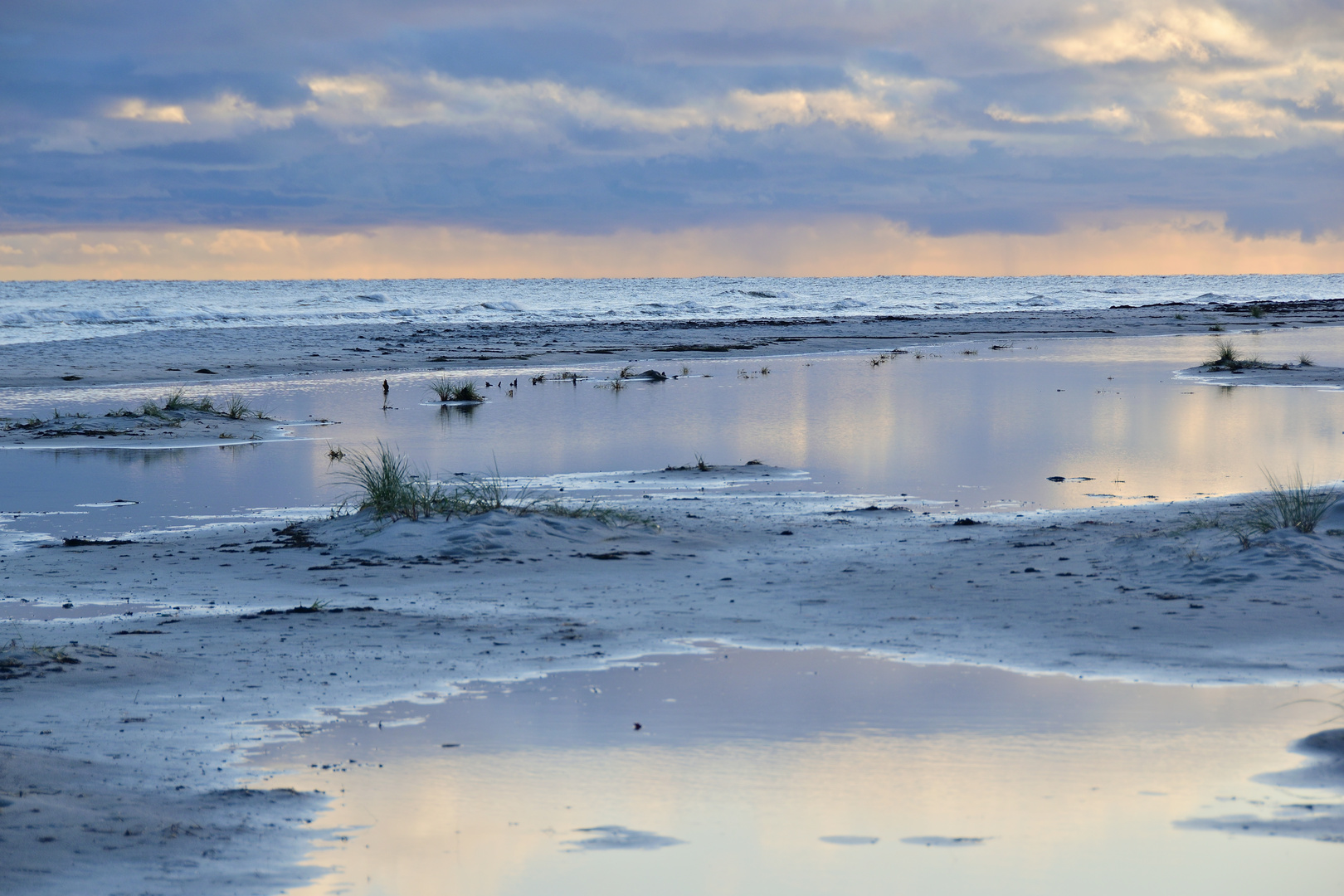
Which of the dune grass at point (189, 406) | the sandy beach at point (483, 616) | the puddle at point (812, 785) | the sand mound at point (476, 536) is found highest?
the dune grass at point (189, 406)

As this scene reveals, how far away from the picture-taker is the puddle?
5301mm

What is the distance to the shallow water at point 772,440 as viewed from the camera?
623 inches

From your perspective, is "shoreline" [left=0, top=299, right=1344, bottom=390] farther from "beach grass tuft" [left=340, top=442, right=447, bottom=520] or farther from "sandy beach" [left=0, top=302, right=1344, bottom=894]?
"sandy beach" [left=0, top=302, right=1344, bottom=894]

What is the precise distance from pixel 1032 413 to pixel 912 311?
5692cm

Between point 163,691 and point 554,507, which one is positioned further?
point 554,507

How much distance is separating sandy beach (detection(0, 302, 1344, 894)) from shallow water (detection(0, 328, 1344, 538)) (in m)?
1.65

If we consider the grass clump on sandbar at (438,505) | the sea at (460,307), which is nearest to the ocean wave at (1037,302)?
the sea at (460,307)

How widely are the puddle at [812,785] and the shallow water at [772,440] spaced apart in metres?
7.03

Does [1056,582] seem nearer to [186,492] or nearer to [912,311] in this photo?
[186,492]

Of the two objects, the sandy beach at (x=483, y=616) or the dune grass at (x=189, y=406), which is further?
the dune grass at (x=189, y=406)

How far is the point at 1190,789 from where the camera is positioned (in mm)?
6172

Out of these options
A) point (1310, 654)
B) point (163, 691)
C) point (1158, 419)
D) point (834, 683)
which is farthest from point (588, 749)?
point (1158, 419)

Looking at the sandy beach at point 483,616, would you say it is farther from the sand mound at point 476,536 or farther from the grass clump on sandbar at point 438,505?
the grass clump on sandbar at point 438,505

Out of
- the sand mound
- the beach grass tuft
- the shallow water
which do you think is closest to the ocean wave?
the shallow water
